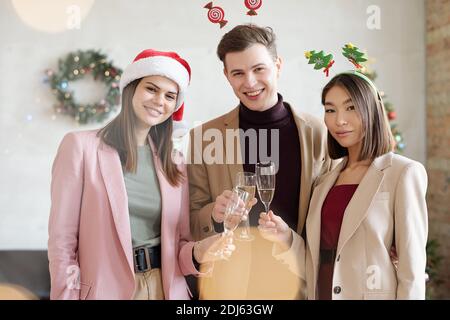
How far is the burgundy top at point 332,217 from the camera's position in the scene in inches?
51.5

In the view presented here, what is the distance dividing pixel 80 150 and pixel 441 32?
1.17 meters

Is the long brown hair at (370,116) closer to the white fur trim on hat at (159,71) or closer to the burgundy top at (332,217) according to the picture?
the burgundy top at (332,217)

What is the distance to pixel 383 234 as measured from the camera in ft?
4.14

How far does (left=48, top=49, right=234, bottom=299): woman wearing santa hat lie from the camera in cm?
131

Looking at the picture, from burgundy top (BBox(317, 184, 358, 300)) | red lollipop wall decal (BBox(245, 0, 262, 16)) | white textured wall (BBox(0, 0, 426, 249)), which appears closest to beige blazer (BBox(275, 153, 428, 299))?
burgundy top (BBox(317, 184, 358, 300))

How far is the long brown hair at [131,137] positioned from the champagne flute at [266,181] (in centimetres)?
22

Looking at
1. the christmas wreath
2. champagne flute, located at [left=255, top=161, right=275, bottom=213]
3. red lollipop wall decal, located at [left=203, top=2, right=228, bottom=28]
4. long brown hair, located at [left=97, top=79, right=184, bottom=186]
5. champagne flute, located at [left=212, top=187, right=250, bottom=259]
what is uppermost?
red lollipop wall decal, located at [left=203, top=2, right=228, bottom=28]

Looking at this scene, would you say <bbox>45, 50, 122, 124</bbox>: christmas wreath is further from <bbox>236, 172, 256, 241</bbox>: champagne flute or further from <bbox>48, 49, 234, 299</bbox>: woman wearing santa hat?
<bbox>236, 172, 256, 241</bbox>: champagne flute

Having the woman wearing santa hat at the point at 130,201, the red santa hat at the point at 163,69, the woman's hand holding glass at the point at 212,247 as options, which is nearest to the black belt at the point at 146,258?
the woman wearing santa hat at the point at 130,201

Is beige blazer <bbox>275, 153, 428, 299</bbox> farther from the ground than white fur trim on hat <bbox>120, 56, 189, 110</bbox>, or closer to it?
closer to it

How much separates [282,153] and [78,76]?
622 millimetres

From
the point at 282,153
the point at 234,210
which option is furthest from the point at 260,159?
the point at 234,210

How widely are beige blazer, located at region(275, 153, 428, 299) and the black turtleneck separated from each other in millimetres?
84

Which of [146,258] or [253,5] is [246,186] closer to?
[146,258]
